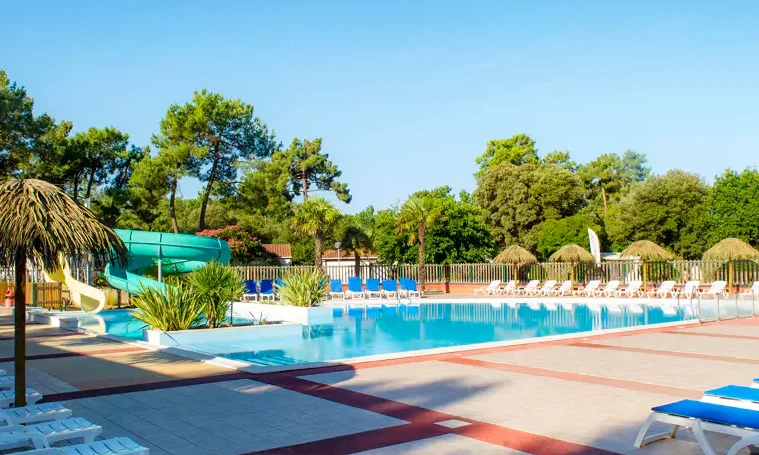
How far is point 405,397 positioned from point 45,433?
3.98 m

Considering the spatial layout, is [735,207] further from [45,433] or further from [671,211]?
[45,433]

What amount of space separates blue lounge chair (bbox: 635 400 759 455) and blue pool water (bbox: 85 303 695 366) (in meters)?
7.42

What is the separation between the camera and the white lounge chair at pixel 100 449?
4.61 meters

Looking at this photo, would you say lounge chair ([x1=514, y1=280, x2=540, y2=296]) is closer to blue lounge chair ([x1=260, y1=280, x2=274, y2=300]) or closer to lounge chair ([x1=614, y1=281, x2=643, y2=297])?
lounge chair ([x1=614, y1=281, x2=643, y2=297])

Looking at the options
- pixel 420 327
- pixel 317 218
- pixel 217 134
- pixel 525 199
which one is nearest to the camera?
pixel 420 327

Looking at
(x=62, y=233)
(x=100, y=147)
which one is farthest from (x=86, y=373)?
(x=100, y=147)

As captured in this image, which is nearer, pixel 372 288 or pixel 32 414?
pixel 32 414

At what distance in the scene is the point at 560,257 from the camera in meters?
31.0

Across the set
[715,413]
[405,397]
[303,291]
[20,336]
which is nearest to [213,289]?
[303,291]

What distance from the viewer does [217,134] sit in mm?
38344

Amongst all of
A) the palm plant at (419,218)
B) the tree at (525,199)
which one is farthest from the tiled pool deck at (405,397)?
the tree at (525,199)

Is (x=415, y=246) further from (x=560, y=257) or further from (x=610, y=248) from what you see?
(x=610, y=248)

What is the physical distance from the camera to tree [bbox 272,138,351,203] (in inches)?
2267

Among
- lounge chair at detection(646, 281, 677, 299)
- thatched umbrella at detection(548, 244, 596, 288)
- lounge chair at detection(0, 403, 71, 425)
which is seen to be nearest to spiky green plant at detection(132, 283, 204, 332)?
lounge chair at detection(0, 403, 71, 425)
